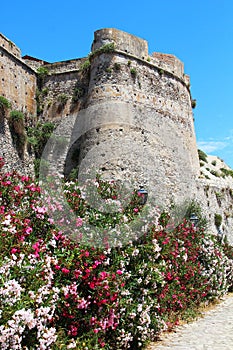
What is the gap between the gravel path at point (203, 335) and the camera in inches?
209

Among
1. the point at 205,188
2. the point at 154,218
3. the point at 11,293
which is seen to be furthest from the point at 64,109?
the point at 11,293

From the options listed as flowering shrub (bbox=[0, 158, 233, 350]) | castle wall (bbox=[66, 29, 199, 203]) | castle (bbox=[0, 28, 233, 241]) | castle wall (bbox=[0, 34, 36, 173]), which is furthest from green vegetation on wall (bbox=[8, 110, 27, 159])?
flowering shrub (bbox=[0, 158, 233, 350])

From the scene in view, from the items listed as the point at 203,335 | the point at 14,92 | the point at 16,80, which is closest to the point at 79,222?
the point at 203,335

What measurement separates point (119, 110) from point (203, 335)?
34.4 feet

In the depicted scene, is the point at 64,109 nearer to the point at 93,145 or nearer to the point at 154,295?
the point at 93,145

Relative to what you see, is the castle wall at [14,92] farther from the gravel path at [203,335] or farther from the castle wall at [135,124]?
the gravel path at [203,335]

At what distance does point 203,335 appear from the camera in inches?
236

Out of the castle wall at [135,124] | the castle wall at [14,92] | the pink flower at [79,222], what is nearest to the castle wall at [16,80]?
the castle wall at [14,92]

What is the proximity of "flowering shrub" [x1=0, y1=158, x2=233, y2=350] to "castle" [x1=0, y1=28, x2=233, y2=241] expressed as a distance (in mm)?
7795

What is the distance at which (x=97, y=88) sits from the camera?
51.2ft

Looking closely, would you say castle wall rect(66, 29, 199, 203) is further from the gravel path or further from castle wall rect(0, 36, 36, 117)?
the gravel path

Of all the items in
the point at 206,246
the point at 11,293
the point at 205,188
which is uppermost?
the point at 205,188

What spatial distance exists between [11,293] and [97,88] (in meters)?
13.0

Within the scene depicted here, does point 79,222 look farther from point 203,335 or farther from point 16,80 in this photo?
point 16,80
